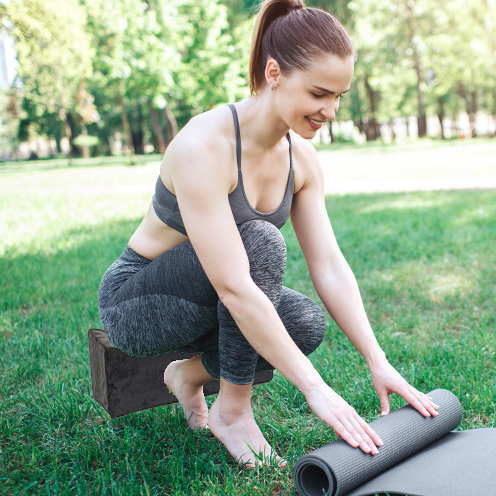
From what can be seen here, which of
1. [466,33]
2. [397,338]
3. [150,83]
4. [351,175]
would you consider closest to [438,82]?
[466,33]

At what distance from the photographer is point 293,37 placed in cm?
A: 163

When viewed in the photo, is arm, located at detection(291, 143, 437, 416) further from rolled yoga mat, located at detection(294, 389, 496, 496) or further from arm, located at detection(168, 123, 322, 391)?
arm, located at detection(168, 123, 322, 391)

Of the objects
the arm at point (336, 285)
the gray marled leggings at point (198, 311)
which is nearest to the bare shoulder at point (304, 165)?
the arm at point (336, 285)

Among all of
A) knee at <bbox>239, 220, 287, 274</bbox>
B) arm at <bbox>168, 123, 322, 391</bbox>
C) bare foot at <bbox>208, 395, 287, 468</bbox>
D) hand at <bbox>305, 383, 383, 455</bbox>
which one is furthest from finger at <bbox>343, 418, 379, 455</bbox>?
knee at <bbox>239, 220, 287, 274</bbox>

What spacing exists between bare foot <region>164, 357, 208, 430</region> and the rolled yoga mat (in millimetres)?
655

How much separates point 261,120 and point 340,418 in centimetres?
102

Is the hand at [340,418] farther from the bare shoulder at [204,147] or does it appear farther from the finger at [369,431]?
the bare shoulder at [204,147]

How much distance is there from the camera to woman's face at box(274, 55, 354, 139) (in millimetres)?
1606

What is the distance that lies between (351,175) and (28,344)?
1030cm

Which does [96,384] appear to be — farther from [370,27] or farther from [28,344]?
[370,27]

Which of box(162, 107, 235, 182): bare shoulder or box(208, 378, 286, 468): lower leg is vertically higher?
box(162, 107, 235, 182): bare shoulder

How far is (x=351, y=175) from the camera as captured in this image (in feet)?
40.3

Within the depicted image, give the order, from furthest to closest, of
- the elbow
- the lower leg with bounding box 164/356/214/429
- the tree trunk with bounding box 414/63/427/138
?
the tree trunk with bounding box 414/63/427/138 → the lower leg with bounding box 164/356/214/429 → the elbow

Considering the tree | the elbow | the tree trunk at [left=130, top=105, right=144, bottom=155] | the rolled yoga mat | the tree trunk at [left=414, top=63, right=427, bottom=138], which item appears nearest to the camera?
the rolled yoga mat
